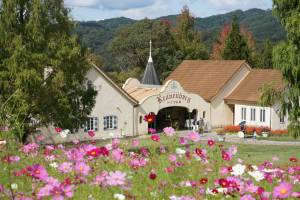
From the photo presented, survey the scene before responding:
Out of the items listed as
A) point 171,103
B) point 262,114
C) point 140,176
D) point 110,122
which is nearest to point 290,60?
point 140,176

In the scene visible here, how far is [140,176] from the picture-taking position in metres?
4.75

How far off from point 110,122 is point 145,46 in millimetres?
30605

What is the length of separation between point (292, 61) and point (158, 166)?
14.0 metres

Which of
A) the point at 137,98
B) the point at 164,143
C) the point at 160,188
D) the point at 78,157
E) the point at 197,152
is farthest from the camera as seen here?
the point at 137,98

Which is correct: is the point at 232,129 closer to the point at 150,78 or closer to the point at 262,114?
the point at 262,114

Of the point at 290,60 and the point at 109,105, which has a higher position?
the point at 290,60

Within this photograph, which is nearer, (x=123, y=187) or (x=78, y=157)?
(x=123, y=187)

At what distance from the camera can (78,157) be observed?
4.67 metres

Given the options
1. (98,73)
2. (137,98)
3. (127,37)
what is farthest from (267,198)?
(127,37)

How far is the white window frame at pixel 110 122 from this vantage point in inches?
1448

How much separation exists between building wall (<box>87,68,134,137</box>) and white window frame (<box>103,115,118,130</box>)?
0.15 m

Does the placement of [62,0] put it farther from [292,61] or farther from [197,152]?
[197,152]

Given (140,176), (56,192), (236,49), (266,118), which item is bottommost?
(266,118)

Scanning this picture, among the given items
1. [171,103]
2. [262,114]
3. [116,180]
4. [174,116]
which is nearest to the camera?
[116,180]
